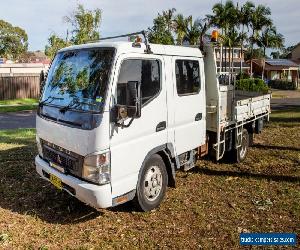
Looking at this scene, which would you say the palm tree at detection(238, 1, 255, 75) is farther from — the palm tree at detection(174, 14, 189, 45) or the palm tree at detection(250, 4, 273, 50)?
the palm tree at detection(174, 14, 189, 45)

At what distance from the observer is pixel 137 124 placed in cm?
486

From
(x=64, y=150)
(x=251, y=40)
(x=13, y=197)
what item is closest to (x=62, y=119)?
(x=64, y=150)

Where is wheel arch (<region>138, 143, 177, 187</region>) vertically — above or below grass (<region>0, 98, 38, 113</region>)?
below

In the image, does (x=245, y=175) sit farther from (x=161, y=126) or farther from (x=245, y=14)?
(x=245, y=14)

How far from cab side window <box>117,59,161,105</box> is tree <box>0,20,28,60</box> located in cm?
7371

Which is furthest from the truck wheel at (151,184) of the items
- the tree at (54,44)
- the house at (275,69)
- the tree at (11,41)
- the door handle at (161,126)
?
the tree at (11,41)

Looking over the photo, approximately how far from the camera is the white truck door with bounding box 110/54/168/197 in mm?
4590

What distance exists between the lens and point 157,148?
5309mm

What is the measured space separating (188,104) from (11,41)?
74.8 meters

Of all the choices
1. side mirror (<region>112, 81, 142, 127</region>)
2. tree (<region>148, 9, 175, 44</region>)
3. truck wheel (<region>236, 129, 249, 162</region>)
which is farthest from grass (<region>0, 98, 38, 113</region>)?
side mirror (<region>112, 81, 142, 127</region>)

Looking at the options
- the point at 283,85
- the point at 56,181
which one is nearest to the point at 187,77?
the point at 56,181

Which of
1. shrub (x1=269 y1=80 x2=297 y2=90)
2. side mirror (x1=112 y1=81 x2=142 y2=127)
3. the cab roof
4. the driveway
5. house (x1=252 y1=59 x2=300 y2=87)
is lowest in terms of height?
the driveway

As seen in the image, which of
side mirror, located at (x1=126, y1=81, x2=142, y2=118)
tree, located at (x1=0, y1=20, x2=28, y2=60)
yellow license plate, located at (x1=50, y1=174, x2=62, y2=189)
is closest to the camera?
side mirror, located at (x1=126, y1=81, x2=142, y2=118)

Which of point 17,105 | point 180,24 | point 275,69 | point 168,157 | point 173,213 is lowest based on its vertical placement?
point 173,213
